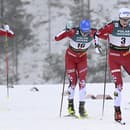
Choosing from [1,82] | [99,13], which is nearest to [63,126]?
[1,82]

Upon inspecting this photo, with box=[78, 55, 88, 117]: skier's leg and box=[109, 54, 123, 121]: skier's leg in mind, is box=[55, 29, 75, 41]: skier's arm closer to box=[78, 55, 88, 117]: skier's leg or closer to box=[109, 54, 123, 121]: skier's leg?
box=[78, 55, 88, 117]: skier's leg

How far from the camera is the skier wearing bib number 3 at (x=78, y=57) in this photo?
29.5 feet

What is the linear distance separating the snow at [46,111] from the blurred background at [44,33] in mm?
12695

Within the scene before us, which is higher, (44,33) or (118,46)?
(118,46)

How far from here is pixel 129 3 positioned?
28000 mm

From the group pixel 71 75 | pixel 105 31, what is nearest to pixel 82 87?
pixel 71 75

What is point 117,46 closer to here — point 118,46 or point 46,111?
point 118,46

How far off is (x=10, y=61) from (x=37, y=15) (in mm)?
2685

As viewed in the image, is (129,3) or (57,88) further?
(129,3)

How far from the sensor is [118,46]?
840 cm

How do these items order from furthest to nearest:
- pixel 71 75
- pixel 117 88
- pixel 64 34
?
pixel 71 75, pixel 64 34, pixel 117 88

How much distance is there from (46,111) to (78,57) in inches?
54.9

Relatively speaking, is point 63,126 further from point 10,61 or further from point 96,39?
point 10,61

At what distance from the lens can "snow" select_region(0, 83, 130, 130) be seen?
763 centimetres
